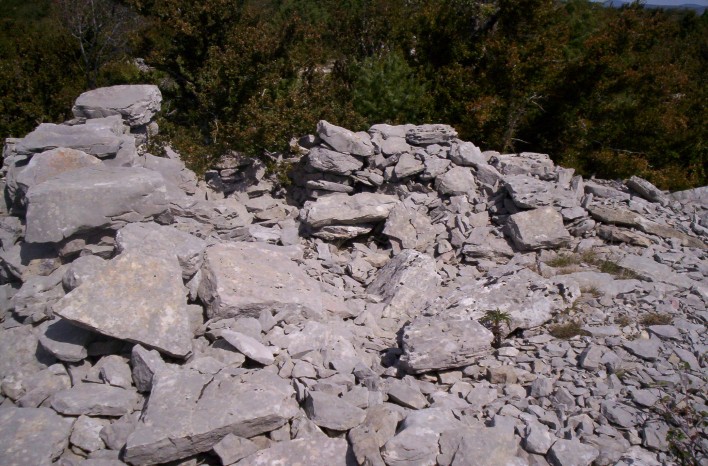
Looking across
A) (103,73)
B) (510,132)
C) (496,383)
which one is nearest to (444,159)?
(510,132)

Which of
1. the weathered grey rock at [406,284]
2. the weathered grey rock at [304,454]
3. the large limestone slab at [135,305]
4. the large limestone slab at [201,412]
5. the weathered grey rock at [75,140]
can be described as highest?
the weathered grey rock at [75,140]

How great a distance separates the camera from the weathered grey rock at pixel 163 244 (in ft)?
18.9

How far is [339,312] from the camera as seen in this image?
6465mm

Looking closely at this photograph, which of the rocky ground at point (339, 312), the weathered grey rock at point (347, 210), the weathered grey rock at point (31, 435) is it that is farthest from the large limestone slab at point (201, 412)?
the weathered grey rock at point (347, 210)

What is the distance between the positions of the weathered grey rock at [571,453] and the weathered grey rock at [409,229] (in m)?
4.17

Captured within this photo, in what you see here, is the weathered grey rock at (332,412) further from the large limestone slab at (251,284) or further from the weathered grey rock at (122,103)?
the weathered grey rock at (122,103)

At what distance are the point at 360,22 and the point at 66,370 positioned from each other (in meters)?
12.4

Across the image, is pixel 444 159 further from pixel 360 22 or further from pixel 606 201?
pixel 360 22

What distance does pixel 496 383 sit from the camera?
537 centimetres

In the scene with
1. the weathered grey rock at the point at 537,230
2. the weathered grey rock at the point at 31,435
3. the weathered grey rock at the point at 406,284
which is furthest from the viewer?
the weathered grey rock at the point at 537,230

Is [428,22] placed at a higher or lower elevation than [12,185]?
higher

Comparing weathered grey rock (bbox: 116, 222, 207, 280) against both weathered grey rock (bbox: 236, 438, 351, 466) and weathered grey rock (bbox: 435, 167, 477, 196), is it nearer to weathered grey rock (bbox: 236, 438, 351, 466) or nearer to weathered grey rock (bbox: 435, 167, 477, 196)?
weathered grey rock (bbox: 236, 438, 351, 466)

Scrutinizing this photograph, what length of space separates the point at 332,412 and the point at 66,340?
8.93ft

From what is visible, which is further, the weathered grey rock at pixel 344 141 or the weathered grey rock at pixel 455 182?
the weathered grey rock at pixel 344 141
